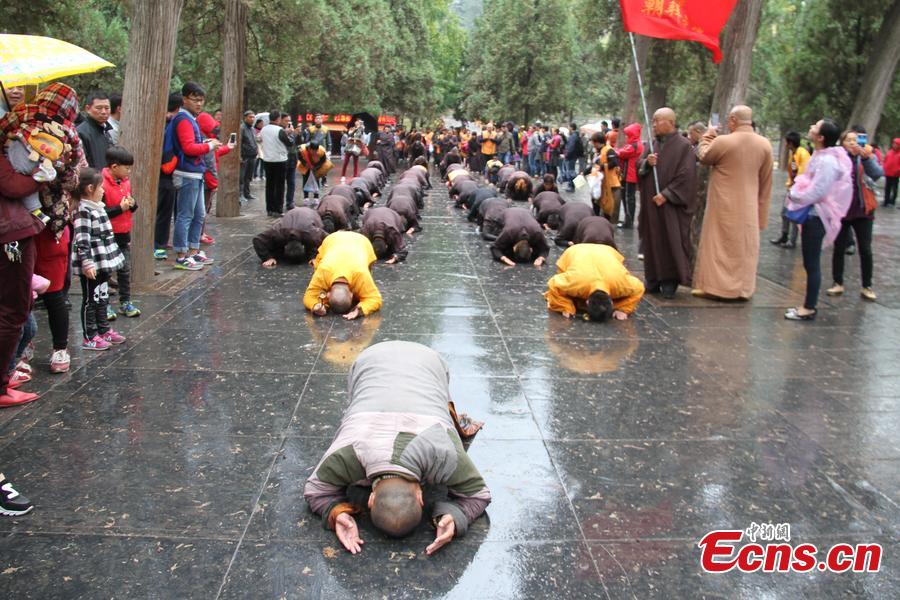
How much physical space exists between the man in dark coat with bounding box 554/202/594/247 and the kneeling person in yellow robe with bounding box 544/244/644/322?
355 centimetres

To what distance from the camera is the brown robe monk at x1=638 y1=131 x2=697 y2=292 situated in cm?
792

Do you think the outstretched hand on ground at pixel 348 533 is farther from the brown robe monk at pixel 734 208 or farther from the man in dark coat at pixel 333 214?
the man in dark coat at pixel 333 214

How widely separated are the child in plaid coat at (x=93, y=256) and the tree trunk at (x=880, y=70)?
51.6 feet

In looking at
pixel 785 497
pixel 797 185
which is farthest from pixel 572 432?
pixel 797 185

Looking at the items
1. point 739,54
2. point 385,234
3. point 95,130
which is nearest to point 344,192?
point 385,234

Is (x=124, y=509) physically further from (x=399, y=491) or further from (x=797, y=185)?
(x=797, y=185)

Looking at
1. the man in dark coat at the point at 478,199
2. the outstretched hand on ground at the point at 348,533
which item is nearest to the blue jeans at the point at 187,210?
the man in dark coat at the point at 478,199

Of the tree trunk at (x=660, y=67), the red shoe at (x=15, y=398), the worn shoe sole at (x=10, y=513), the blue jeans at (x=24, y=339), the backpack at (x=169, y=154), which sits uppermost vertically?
the tree trunk at (x=660, y=67)

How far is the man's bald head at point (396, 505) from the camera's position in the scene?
321cm

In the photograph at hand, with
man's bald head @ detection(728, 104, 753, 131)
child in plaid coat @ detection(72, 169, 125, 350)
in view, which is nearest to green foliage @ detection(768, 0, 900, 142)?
man's bald head @ detection(728, 104, 753, 131)

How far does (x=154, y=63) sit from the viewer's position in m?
7.49

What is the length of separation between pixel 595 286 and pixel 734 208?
78.5 inches

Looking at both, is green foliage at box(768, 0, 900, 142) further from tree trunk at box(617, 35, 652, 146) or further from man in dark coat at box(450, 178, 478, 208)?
man in dark coat at box(450, 178, 478, 208)

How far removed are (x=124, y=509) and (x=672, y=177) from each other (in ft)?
20.5
